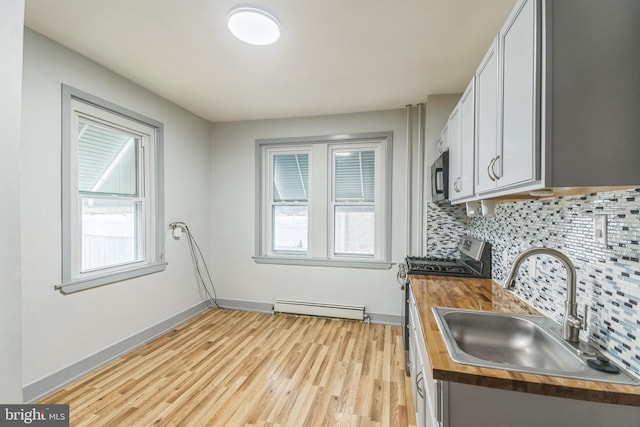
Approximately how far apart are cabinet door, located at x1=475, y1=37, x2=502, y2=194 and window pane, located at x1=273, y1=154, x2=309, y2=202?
244cm

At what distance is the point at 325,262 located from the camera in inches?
141

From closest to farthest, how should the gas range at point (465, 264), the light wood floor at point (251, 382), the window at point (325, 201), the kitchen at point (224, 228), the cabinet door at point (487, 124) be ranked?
the kitchen at point (224, 228)
the cabinet door at point (487, 124)
the light wood floor at point (251, 382)
the gas range at point (465, 264)
the window at point (325, 201)

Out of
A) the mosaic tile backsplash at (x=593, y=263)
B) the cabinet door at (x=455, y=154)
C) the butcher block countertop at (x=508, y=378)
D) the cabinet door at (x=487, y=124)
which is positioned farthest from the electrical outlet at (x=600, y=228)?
the cabinet door at (x=455, y=154)

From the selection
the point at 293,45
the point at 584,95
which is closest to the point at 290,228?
the point at 293,45

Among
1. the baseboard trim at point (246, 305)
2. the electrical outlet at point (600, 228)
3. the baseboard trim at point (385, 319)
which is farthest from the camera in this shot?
the baseboard trim at point (246, 305)

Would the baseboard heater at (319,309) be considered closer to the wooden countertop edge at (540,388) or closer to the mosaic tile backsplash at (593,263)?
the mosaic tile backsplash at (593,263)

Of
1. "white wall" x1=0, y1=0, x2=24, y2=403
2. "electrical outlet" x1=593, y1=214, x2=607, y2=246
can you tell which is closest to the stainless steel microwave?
"electrical outlet" x1=593, y1=214, x2=607, y2=246

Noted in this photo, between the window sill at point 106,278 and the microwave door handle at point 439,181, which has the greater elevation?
the microwave door handle at point 439,181

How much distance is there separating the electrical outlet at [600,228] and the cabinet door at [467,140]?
64 cm

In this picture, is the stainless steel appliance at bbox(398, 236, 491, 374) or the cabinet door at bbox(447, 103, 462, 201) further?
the stainless steel appliance at bbox(398, 236, 491, 374)

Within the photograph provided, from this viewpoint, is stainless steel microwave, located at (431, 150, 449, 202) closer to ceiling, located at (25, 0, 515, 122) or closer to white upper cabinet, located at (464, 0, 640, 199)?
ceiling, located at (25, 0, 515, 122)

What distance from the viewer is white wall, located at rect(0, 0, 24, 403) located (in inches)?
32.0

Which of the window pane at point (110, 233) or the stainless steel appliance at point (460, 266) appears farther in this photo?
the window pane at point (110, 233)

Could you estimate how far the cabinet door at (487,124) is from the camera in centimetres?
127
